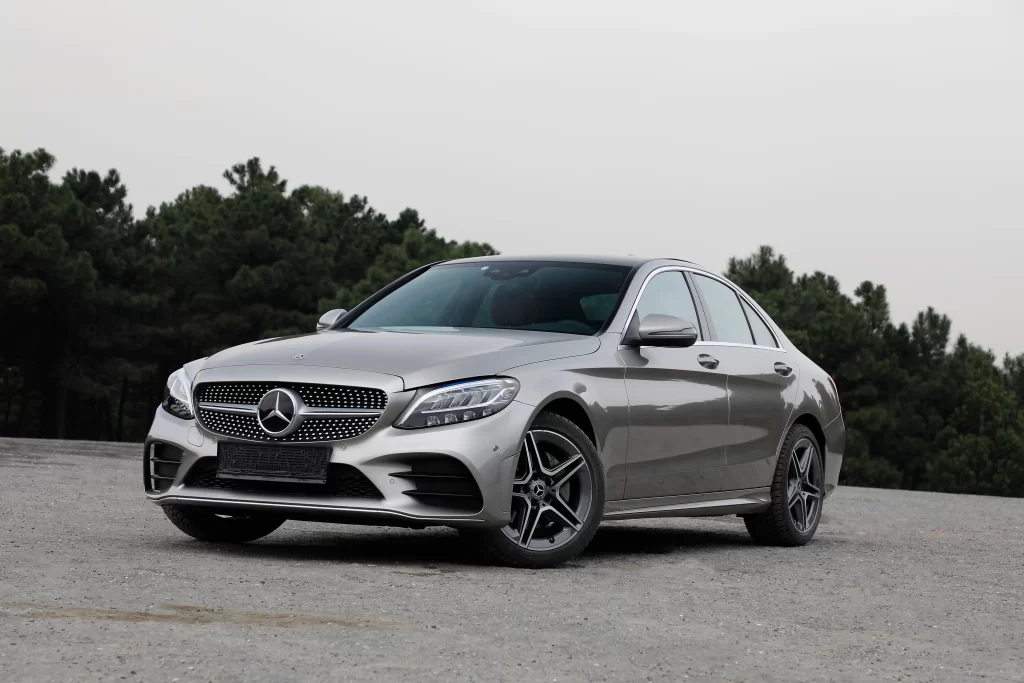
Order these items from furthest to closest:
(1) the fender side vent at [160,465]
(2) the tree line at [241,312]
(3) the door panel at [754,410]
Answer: (2) the tree line at [241,312], (3) the door panel at [754,410], (1) the fender side vent at [160,465]

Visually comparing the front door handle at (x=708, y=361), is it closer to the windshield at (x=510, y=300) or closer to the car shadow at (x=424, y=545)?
the windshield at (x=510, y=300)

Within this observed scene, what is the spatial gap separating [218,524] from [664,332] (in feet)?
8.55

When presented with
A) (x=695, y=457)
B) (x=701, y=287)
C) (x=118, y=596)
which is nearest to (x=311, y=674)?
(x=118, y=596)

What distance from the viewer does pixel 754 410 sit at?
31.8 feet

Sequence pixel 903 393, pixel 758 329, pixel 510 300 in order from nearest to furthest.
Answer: pixel 510 300, pixel 758 329, pixel 903 393

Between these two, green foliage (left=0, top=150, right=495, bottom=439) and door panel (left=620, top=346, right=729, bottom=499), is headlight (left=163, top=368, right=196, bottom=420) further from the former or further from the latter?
green foliage (left=0, top=150, right=495, bottom=439)

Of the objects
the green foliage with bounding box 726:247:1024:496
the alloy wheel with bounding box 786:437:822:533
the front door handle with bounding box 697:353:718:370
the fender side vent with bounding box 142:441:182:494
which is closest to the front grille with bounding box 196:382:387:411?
the fender side vent with bounding box 142:441:182:494

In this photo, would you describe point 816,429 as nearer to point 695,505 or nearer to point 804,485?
point 804,485

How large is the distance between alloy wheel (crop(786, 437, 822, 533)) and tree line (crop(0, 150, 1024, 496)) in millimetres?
52984

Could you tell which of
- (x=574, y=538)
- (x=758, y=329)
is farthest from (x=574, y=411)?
(x=758, y=329)

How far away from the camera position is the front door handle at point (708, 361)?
9.19 metres

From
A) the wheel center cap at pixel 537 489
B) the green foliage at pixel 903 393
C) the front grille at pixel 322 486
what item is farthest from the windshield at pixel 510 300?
the green foliage at pixel 903 393

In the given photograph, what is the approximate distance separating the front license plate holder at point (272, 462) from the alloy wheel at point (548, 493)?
0.95m

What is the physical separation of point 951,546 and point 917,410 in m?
75.1
